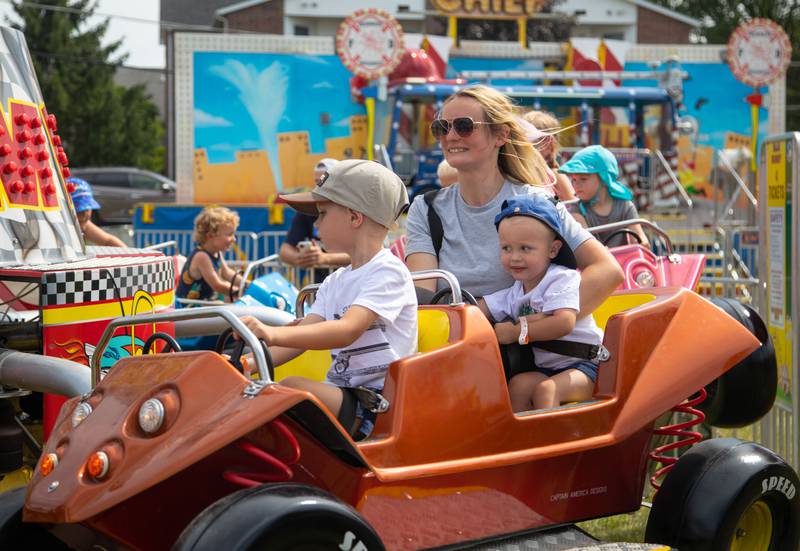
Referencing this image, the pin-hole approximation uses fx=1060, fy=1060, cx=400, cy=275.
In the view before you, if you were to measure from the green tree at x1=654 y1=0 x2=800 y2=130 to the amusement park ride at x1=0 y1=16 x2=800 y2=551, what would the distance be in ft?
130

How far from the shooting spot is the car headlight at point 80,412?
286 cm

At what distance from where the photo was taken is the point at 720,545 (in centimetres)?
343

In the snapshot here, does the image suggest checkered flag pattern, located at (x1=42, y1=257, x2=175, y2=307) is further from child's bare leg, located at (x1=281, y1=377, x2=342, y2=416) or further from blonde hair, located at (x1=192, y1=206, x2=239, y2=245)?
blonde hair, located at (x1=192, y1=206, x2=239, y2=245)

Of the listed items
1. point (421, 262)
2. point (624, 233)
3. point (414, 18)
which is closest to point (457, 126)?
point (421, 262)

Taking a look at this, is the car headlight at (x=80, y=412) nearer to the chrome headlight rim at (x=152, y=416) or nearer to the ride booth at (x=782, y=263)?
the chrome headlight rim at (x=152, y=416)

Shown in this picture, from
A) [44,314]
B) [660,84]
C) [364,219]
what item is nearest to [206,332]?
[44,314]

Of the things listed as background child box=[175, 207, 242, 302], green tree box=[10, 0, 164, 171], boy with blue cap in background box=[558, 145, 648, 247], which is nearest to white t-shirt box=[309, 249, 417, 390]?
boy with blue cap in background box=[558, 145, 648, 247]

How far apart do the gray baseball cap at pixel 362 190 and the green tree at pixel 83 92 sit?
3473cm

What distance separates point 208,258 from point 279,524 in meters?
5.33

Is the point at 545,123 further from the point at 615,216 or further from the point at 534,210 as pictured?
the point at 534,210

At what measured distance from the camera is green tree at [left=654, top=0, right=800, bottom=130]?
42531 mm

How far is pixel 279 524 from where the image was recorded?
2457 mm

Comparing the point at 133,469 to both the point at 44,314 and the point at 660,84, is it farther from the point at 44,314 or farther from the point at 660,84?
the point at 660,84

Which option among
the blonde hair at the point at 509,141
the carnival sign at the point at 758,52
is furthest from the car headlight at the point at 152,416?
the carnival sign at the point at 758,52
